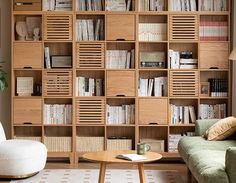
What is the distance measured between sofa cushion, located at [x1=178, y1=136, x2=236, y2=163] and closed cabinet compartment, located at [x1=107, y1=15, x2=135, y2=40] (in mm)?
1668

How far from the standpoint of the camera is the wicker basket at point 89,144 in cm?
665

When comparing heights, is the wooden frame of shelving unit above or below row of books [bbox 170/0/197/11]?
below

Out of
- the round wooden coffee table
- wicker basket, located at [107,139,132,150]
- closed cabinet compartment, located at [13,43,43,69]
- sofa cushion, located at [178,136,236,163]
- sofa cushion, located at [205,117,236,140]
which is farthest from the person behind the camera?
wicker basket, located at [107,139,132,150]

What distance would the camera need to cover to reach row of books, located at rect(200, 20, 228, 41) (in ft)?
21.7

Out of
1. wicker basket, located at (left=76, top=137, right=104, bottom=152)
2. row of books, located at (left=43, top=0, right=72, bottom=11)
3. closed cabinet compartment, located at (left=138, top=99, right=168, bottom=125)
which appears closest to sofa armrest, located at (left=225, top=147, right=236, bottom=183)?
closed cabinet compartment, located at (left=138, top=99, right=168, bottom=125)

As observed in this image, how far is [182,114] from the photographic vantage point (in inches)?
263

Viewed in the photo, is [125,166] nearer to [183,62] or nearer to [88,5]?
[183,62]

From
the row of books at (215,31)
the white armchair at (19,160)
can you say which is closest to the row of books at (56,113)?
the white armchair at (19,160)

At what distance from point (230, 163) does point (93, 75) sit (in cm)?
340

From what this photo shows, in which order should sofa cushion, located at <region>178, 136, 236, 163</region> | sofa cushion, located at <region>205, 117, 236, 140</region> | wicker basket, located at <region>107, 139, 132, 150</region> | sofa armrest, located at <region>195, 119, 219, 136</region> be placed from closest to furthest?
sofa cushion, located at <region>178, 136, 236, 163</region> < sofa cushion, located at <region>205, 117, 236, 140</region> < sofa armrest, located at <region>195, 119, 219, 136</region> < wicker basket, located at <region>107, 139, 132, 150</region>

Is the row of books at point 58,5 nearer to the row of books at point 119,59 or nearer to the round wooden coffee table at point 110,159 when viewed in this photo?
the row of books at point 119,59

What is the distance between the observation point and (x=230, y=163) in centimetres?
367

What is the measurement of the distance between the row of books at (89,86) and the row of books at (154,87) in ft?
1.69

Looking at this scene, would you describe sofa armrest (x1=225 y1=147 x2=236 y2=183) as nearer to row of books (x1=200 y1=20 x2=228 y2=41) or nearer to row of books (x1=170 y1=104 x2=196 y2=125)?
row of books (x1=170 y1=104 x2=196 y2=125)
